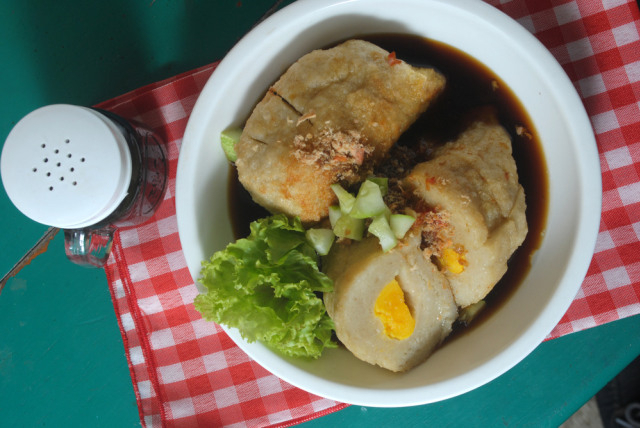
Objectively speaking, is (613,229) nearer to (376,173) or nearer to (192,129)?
(376,173)

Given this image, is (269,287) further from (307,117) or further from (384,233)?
(307,117)

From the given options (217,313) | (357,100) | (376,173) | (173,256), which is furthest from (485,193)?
(173,256)

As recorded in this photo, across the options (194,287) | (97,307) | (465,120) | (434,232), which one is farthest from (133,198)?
(465,120)

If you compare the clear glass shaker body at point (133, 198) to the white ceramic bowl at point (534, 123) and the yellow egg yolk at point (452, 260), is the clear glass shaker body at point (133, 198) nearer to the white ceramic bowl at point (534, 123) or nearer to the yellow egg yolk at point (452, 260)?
the white ceramic bowl at point (534, 123)

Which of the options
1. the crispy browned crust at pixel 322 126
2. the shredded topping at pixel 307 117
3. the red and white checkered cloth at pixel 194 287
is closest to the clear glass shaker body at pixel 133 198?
the red and white checkered cloth at pixel 194 287

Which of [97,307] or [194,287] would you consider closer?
[194,287]

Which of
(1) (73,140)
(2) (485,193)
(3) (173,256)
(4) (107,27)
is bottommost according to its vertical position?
(3) (173,256)
